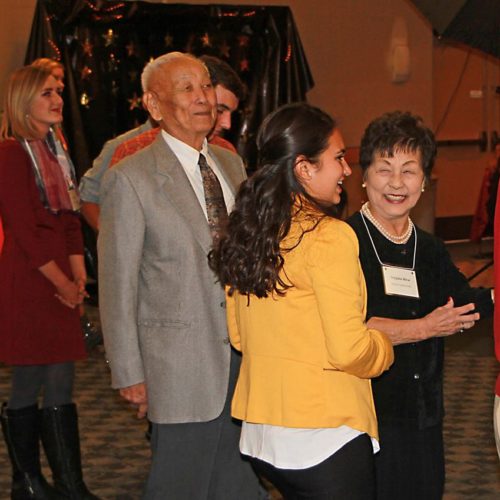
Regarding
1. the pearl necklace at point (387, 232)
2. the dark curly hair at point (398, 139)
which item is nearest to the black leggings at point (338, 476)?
the pearl necklace at point (387, 232)

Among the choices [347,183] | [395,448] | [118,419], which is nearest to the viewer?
[395,448]

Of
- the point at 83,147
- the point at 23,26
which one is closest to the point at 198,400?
the point at 83,147

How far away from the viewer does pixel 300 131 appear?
8.02ft

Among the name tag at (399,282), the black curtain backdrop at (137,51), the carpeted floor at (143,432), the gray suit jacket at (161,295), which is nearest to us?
the name tag at (399,282)

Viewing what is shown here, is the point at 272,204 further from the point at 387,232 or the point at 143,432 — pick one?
the point at 143,432

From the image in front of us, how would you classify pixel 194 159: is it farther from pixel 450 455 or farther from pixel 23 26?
pixel 23 26

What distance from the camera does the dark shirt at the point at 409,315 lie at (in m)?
2.82

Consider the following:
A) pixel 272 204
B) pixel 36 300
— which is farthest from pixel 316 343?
pixel 36 300

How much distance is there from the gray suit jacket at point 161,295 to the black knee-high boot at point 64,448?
3.44 feet

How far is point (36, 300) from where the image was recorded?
160 inches

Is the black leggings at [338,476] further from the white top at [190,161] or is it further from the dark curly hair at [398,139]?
the white top at [190,161]

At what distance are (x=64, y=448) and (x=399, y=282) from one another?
1846 mm

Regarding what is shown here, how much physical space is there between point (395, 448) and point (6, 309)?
1865 millimetres

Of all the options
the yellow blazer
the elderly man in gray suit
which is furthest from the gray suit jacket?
the yellow blazer
